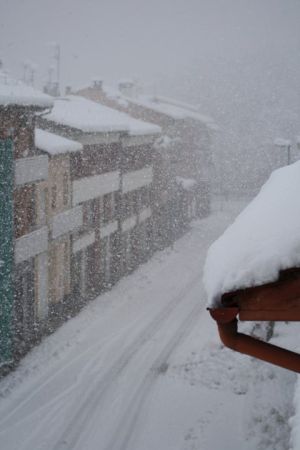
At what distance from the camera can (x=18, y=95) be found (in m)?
15.6

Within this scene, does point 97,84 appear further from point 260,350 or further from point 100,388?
point 260,350

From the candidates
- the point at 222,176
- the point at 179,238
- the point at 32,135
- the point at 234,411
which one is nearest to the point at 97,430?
the point at 234,411

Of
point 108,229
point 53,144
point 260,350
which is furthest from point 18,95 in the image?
point 260,350

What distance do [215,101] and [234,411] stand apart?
76.8m

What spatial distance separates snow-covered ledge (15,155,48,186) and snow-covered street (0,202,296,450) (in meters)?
5.49

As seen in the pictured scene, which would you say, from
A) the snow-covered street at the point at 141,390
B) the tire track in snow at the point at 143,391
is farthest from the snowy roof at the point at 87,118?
the tire track in snow at the point at 143,391

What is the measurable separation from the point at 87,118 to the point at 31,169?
660 centimetres

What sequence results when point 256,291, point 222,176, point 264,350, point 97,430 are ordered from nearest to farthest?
point 256,291 → point 264,350 → point 97,430 → point 222,176

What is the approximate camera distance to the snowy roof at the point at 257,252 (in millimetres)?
3080

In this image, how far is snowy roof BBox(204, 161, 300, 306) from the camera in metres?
3.08

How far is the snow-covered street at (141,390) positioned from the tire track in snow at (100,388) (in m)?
0.03

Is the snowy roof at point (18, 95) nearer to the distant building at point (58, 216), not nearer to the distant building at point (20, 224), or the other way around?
the distant building at point (20, 224)

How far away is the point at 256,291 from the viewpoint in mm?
3270

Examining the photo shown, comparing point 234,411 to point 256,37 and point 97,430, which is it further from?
point 256,37
